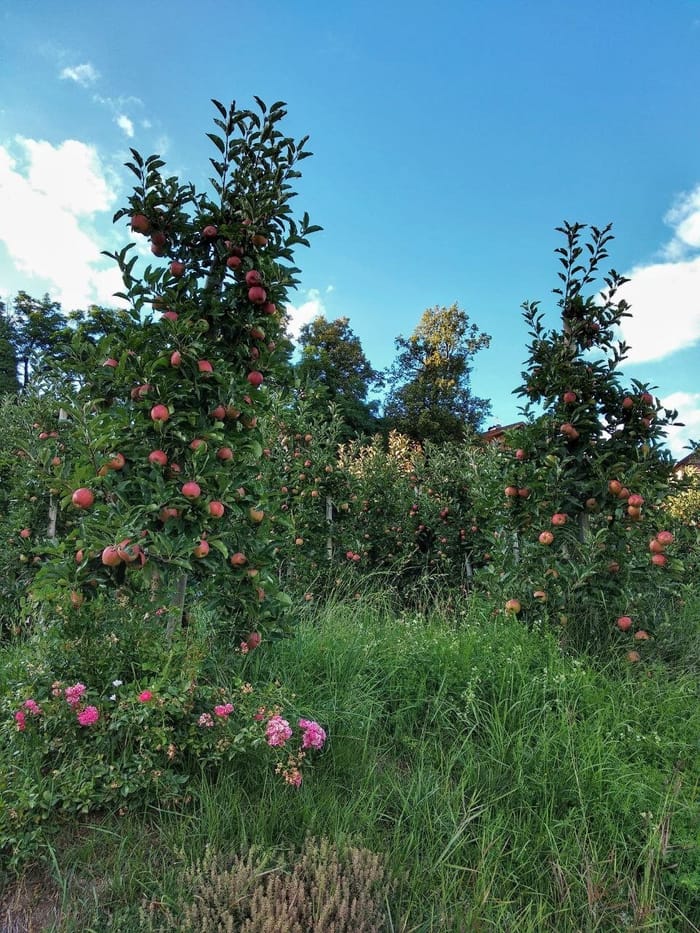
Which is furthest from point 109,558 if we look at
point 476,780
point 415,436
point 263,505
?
point 415,436

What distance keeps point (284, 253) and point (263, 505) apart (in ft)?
4.15

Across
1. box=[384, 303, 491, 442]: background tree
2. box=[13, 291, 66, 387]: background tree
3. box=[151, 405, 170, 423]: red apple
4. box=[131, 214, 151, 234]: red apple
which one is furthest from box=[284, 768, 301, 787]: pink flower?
box=[13, 291, 66, 387]: background tree

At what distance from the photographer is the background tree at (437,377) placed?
2192 centimetres

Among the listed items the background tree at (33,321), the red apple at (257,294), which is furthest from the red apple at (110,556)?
the background tree at (33,321)

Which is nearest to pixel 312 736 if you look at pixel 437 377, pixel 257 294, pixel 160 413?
pixel 160 413

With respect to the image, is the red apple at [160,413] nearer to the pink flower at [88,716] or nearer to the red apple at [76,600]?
the red apple at [76,600]

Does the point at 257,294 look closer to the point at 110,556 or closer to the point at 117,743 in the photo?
the point at 110,556

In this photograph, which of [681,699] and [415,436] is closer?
[681,699]

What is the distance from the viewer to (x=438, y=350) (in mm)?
22859

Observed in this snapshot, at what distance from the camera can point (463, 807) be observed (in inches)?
70.5

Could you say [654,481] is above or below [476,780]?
above

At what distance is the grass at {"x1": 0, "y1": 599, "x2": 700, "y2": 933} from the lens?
1479 mm

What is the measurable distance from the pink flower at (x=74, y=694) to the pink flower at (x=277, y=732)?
0.65m

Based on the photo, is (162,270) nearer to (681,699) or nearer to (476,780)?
(476,780)
